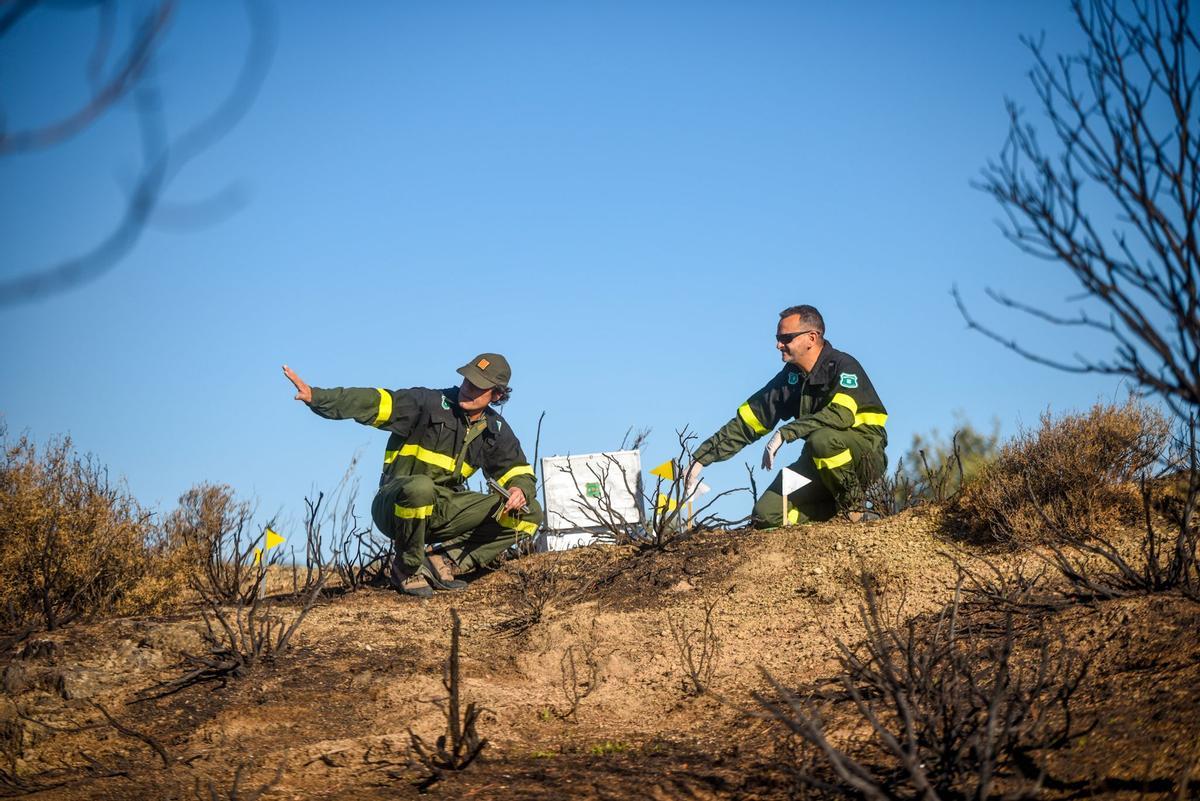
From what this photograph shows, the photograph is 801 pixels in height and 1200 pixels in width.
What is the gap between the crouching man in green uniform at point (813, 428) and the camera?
299 inches

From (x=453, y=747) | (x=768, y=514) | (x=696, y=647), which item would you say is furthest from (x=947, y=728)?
(x=768, y=514)

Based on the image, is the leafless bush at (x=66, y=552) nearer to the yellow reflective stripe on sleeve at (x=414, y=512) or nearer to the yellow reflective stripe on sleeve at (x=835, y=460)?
the yellow reflective stripe on sleeve at (x=414, y=512)

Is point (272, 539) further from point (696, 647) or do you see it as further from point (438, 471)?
point (696, 647)

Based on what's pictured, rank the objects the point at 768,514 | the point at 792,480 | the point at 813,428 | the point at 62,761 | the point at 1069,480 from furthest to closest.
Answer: the point at 768,514 → the point at 792,480 → the point at 813,428 → the point at 1069,480 → the point at 62,761

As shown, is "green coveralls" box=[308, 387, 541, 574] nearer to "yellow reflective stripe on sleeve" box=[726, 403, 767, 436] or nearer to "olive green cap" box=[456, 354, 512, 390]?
"olive green cap" box=[456, 354, 512, 390]

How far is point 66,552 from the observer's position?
7.34 meters

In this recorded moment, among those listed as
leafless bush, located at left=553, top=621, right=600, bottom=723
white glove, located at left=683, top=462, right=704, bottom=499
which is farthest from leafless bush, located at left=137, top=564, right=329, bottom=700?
white glove, located at left=683, top=462, right=704, bottom=499

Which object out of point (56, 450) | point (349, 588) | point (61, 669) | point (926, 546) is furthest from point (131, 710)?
point (926, 546)

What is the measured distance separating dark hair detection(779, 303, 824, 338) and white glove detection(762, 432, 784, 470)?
3.09ft

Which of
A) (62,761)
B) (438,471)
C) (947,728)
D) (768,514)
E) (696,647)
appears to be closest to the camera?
(947,728)

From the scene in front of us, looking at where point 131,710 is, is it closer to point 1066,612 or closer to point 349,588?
point 349,588

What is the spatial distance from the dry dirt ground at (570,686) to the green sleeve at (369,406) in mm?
1211

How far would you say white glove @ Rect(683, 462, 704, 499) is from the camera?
25.5 feet

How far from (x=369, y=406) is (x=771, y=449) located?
9.03ft
